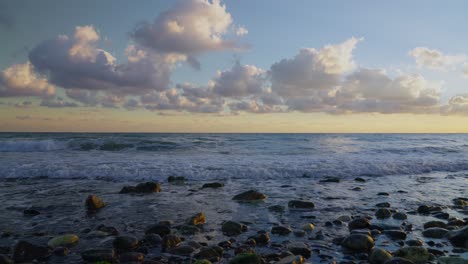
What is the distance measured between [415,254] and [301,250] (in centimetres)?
191

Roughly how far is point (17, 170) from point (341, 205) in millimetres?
15248

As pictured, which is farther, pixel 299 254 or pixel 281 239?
pixel 281 239

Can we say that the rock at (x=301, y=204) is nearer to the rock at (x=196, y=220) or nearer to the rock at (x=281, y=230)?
the rock at (x=281, y=230)

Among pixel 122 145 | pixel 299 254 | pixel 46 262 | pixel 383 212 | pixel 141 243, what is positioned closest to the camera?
pixel 46 262

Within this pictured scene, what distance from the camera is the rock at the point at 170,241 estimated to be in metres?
5.84

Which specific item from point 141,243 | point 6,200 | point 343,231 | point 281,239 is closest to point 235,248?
point 281,239

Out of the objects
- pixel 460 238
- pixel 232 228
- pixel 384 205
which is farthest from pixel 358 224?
pixel 232 228

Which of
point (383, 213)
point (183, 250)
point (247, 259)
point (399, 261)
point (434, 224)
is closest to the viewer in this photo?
point (399, 261)

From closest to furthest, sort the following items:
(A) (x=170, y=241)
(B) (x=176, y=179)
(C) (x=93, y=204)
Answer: (A) (x=170, y=241) < (C) (x=93, y=204) < (B) (x=176, y=179)

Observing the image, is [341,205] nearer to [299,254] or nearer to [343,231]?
[343,231]

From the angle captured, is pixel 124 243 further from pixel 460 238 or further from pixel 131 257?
pixel 460 238

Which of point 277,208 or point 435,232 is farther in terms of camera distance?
point 277,208

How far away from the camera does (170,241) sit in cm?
592

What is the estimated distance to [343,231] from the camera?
6.90 meters
